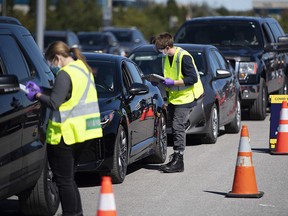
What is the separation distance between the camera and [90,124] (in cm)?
852

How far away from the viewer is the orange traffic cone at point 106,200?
6781 millimetres

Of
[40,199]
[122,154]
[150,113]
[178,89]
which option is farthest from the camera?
[150,113]

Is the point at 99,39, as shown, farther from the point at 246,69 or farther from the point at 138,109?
the point at 138,109

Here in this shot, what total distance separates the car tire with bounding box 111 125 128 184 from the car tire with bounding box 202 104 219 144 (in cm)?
430

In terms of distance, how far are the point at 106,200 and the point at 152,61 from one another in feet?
33.5

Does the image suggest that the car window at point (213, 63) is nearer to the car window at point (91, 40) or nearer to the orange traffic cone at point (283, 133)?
the orange traffic cone at point (283, 133)

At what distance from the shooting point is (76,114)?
27.8ft

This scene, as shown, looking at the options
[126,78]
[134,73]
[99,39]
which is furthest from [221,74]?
[99,39]

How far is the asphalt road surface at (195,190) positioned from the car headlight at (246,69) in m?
5.47

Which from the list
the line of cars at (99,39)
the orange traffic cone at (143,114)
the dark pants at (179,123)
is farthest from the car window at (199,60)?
the line of cars at (99,39)

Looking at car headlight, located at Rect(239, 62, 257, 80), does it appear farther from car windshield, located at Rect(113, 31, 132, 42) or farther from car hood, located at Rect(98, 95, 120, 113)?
car windshield, located at Rect(113, 31, 132, 42)

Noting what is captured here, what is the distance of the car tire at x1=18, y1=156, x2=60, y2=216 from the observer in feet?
30.3

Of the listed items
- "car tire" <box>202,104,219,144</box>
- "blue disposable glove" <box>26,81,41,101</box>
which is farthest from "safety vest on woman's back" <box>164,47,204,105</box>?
"blue disposable glove" <box>26,81,41,101</box>

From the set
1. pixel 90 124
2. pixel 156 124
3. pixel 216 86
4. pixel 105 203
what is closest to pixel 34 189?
pixel 90 124
